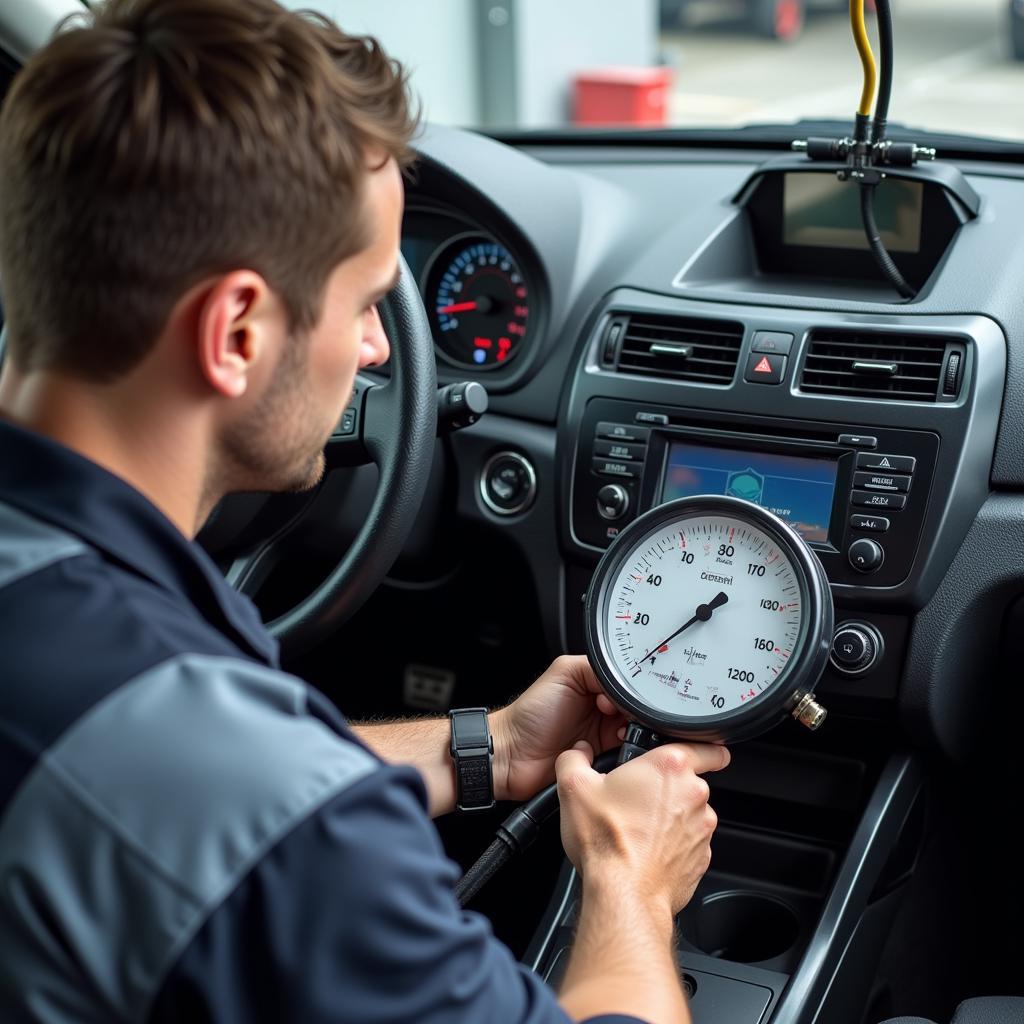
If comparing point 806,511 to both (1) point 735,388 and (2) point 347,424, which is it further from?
(2) point 347,424

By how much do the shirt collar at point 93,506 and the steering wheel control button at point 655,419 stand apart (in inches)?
45.4

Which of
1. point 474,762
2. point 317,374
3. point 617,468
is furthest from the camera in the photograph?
point 617,468

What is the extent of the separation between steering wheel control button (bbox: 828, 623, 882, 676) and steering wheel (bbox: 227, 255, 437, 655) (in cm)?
63

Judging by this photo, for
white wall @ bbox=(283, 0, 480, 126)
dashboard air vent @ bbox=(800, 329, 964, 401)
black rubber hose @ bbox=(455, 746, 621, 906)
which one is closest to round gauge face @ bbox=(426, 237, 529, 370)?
dashboard air vent @ bbox=(800, 329, 964, 401)

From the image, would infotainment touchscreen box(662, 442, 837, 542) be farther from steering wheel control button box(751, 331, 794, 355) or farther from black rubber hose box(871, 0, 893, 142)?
black rubber hose box(871, 0, 893, 142)

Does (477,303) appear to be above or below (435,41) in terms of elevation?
below

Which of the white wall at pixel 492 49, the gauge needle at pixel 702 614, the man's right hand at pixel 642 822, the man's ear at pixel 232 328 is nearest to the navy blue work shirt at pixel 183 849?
the man's ear at pixel 232 328

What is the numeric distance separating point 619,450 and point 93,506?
1.22 metres

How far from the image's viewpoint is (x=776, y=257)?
2.44 meters

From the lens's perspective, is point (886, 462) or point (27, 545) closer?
point (27, 545)

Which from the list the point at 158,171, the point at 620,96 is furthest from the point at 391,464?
the point at 620,96

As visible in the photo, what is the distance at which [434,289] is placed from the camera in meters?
2.51

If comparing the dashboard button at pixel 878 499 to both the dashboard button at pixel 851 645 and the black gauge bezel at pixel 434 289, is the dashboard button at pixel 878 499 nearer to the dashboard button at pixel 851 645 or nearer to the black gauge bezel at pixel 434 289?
the dashboard button at pixel 851 645

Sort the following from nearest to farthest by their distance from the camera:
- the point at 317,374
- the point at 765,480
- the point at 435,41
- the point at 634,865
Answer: the point at 317,374, the point at 634,865, the point at 765,480, the point at 435,41
